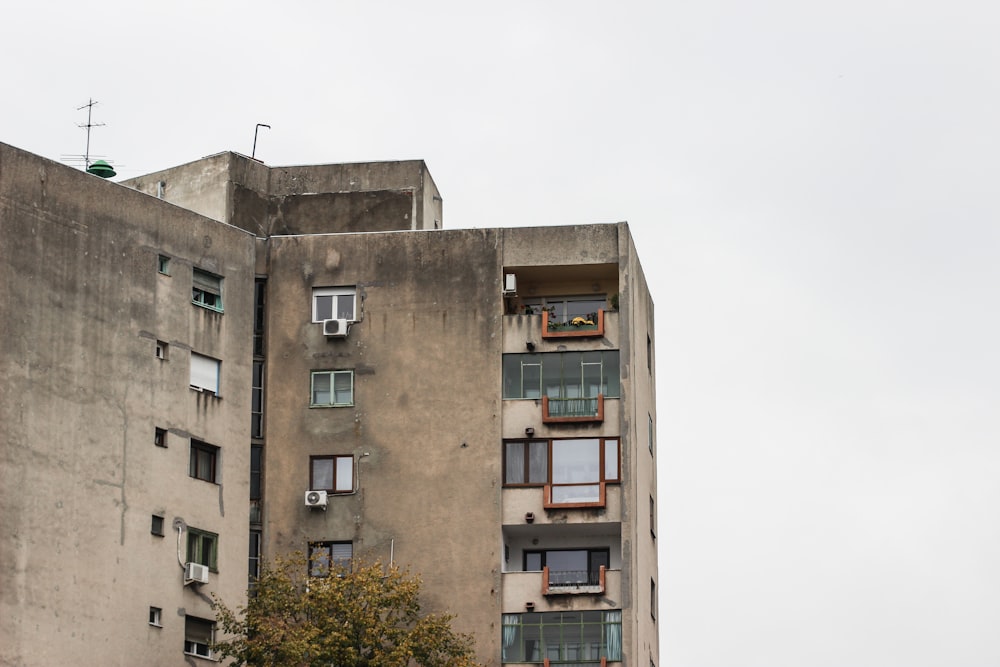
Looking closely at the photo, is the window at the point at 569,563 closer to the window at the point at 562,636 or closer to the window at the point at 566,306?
the window at the point at 562,636

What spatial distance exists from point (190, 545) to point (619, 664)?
1247 cm

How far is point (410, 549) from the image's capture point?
6781 centimetres

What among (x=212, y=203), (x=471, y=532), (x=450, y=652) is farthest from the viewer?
(x=212, y=203)

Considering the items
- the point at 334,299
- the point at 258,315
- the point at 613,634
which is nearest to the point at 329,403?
the point at 334,299

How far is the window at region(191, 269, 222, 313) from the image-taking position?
225 feet

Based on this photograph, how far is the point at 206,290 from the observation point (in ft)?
227

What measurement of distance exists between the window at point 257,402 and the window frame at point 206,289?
2.39m

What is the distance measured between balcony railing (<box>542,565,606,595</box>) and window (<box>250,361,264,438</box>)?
949 cm

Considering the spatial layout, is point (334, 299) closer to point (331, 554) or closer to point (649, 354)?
point (331, 554)

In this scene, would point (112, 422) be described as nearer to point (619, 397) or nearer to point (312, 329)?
point (312, 329)

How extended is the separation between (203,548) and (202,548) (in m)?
0.07

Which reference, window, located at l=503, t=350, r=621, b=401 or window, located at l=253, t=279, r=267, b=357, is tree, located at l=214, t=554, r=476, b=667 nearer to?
window, located at l=503, t=350, r=621, b=401

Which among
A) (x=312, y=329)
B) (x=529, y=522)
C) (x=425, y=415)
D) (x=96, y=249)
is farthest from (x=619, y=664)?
(x=96, y=249)

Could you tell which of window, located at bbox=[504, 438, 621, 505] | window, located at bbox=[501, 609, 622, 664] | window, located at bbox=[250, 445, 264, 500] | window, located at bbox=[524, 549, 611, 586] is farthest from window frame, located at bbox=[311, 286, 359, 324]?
window, located at bbox=[501, 609, 622, 664]
